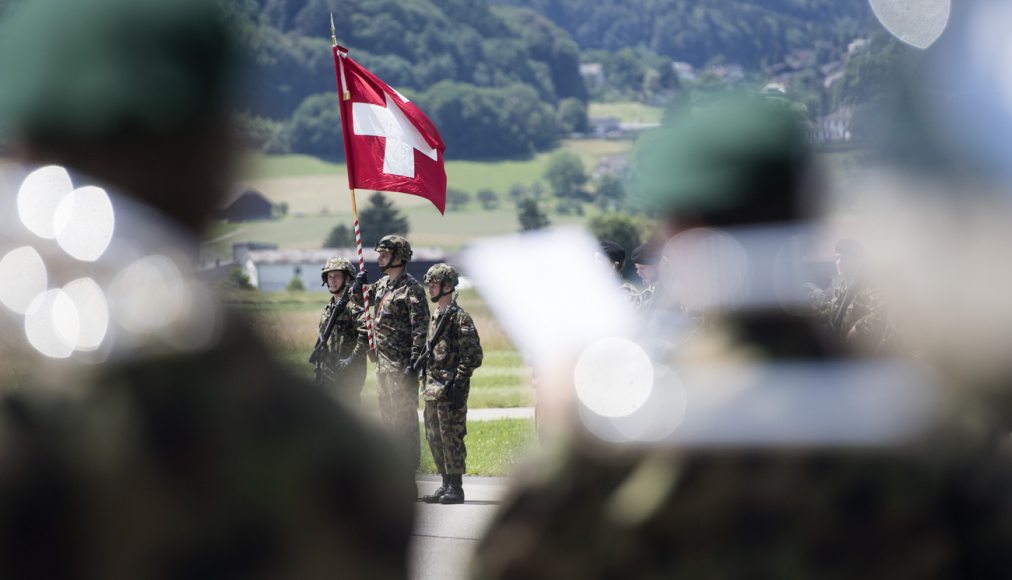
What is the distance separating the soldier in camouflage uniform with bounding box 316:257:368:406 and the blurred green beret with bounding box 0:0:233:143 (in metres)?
10.4

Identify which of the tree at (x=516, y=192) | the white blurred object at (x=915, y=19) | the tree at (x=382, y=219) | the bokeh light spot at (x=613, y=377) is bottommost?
the bokeh light spot at (x=613, y=377)

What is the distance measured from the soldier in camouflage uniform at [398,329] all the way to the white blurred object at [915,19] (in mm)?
8012

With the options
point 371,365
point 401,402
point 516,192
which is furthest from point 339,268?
point 516,192

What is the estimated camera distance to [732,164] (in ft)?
6.91

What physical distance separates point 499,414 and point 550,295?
1537 centimetres

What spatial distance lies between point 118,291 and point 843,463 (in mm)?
1034

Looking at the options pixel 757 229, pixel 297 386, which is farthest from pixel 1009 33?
pixel 297 386

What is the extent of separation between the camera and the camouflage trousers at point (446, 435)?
408 inches

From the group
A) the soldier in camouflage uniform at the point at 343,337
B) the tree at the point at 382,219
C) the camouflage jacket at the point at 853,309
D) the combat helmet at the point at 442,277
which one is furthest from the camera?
the tree at the point at 382,219

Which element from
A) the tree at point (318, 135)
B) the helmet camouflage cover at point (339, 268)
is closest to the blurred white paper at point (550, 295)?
the helmet camouflage cover at point (339, 268)

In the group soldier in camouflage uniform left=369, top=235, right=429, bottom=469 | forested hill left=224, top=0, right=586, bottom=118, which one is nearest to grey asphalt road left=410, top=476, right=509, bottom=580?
soldier in camouflage uniform left=369, top=235, right=429, bottom=469

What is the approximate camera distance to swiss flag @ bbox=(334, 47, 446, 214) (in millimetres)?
11500

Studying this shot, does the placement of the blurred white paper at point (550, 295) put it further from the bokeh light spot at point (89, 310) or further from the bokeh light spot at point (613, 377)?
the bokeh light spot at point (89, 310)

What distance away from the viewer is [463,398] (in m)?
10.7
